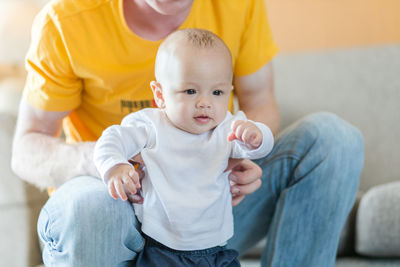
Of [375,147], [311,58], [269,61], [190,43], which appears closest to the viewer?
[190,43]

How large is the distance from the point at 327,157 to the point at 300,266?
0.85 ft

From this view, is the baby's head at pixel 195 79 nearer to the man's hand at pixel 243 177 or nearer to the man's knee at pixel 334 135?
the man's hand at pixel 243 177

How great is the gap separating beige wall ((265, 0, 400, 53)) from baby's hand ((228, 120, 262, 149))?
1.44 meters

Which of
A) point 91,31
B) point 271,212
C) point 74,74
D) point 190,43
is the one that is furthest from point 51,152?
point 271,212

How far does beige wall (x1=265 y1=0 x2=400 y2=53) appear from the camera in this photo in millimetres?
2078

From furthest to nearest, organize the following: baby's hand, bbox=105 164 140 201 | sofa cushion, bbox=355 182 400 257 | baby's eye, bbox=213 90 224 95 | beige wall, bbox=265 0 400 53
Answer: beige wall, bbox=265 0 400 53 < sofa cushion, bbox=355 182 400 257 < baby's eye, bbox=213 90 224 95 < baby's hand, bbox=105 164 140 201

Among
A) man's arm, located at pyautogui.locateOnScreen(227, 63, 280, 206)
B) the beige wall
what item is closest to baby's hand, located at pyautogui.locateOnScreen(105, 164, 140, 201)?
man's arm, located at pyautogui.locateOnScreen(227, 63, 280, 206)

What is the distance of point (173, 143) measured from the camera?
877 mm

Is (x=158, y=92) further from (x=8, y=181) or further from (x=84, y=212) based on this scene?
(x=8, y=181)

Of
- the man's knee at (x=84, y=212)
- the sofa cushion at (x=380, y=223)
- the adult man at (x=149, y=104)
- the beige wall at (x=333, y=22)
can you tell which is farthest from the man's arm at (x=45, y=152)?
the beige wall at (x=333, y=22)

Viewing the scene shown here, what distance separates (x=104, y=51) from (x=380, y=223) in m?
0.93

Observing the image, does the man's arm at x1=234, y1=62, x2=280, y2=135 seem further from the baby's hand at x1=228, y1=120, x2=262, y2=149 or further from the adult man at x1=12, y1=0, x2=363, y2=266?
the baby's hand at x1=228, y1=120, x2=262, y2=149

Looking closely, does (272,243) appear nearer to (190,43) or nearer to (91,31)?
(190,43)

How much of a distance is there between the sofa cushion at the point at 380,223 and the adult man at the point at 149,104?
35 centimetres
